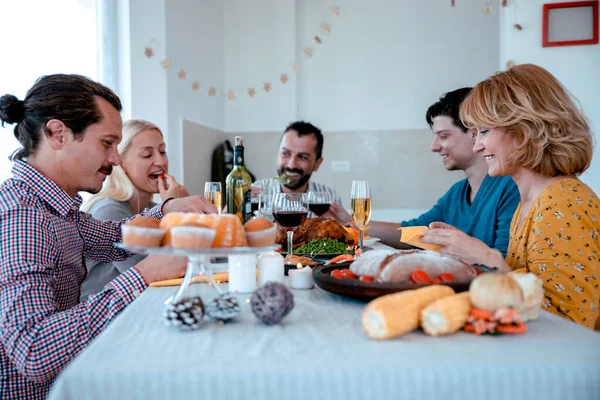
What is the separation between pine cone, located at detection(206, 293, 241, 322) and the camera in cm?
84

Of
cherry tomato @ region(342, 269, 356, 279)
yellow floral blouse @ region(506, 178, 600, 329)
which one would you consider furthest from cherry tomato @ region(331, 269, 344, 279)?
yellow floral blouse @ region(506, 178, 600, 329)

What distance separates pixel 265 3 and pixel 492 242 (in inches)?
135

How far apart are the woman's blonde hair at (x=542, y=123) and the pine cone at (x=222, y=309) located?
0.96 m

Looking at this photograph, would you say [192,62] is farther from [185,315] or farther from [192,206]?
[185,315]

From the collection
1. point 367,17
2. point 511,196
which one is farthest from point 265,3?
point 511,196

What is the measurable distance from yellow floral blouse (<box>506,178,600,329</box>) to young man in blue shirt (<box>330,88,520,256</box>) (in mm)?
789

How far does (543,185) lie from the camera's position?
148cm

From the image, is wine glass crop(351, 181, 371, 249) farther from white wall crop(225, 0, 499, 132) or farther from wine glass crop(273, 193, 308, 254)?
white wall crop(225, 0, 499, 132)

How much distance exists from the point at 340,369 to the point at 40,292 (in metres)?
0.66

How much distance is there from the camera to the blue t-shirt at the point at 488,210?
6.81 ft

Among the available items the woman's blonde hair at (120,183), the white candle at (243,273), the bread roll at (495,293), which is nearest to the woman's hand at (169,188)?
the woman's blonde hair at (120,183)

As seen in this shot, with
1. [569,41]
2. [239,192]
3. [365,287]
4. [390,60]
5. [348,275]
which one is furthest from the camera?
[390,60]

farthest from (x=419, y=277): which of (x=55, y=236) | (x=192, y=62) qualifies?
(x=192, y=62)

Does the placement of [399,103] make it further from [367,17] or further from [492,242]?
[492,242]
